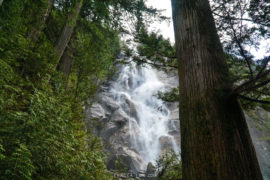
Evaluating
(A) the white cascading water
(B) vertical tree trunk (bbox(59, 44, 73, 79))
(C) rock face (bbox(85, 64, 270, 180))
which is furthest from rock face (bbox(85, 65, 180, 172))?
(B) vertical tree trunk (bbox(59, 44, 73, 79))

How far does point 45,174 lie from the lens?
1.84 m

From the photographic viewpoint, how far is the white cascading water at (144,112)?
54.1 ft

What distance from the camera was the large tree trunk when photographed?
3.49 feet

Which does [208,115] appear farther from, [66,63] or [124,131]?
[124,131]

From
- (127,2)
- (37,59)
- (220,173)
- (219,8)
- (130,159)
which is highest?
(127,2)

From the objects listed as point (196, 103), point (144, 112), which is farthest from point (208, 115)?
point (144, 112)

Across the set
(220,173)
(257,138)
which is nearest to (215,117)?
(220,173)

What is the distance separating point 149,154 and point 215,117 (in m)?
16.4

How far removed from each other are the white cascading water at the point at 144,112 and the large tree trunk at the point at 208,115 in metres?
9.83

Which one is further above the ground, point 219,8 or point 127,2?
point 127,2

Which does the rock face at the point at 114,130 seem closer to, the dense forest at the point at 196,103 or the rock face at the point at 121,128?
the rock face at the point at 121,128

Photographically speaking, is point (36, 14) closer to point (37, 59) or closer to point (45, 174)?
point (37, 59)

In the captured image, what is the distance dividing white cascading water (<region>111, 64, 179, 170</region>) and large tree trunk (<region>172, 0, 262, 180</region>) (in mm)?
9828

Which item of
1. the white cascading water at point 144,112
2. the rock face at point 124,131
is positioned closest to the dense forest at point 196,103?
the white cascading water at point 144,112
